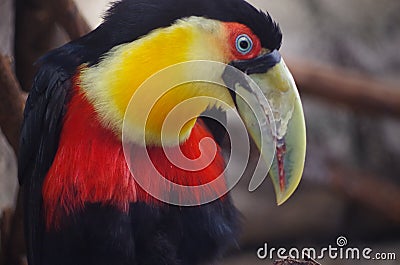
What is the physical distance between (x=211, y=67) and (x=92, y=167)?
0.23 m

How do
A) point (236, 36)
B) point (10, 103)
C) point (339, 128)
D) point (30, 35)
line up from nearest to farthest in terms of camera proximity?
point (236, 36), point (10, 103), point (30, 35), point (339, 128)

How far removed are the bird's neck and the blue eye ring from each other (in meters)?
0.18

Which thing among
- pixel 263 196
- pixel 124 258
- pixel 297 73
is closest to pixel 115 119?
pixel 124 258

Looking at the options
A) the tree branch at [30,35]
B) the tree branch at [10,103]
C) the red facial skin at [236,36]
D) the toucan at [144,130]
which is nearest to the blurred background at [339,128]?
the tree branch at [30,35]

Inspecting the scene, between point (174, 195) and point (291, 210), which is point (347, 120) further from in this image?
point (174, 195)

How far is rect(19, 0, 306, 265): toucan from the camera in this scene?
3.46 feet

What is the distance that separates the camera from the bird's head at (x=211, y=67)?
1.05m

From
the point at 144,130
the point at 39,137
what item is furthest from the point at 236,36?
the point at 39,137

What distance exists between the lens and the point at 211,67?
3.47ft

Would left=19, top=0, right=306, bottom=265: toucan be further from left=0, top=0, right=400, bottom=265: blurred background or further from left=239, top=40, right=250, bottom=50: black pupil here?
left=0, top=0, right=400, bottom=265: blurred background

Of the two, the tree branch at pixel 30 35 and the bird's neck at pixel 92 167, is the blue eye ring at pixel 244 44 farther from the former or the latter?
the tree branch at pixel 30 35

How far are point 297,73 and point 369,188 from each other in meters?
0.42

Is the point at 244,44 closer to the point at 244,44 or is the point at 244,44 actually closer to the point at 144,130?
the point at 244,44

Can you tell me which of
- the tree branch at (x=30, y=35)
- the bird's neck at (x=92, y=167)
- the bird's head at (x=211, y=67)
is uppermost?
the tree branch at (x=30, y=35)
